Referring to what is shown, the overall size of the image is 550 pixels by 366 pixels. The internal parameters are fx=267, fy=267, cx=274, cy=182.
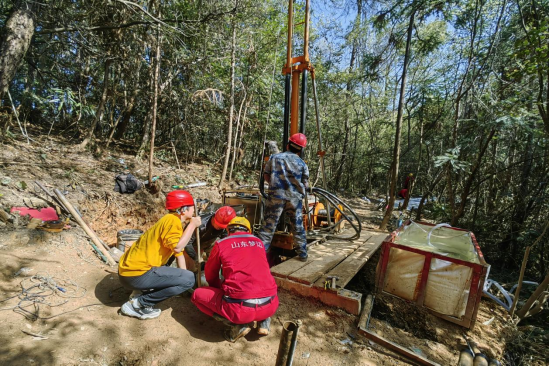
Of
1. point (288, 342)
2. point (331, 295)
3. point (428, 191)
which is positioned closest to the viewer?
point (288, 342)

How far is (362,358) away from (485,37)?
800 centimetres

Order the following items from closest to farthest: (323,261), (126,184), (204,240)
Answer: (323,261) → (204,240) → (126,184)

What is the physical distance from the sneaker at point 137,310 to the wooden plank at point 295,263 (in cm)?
133

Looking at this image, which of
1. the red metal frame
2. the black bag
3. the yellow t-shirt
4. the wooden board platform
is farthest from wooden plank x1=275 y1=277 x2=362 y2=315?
the black bag

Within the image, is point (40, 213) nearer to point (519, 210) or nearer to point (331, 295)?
point (331, 295)

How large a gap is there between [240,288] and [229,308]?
0.63 ft

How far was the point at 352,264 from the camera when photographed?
3.55 meters

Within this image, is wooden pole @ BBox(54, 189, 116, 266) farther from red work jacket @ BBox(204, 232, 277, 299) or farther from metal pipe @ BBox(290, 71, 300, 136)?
metal pipe @ BBox(290, 71, 300, 136)

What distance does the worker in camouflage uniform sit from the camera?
3.52 meters

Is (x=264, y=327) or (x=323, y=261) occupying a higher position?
(x=323, y=261)

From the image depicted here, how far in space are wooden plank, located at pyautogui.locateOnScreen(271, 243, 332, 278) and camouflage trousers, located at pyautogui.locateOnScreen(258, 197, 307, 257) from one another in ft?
0.45

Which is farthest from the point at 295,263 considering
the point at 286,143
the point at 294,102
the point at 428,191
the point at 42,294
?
the point at 428,191

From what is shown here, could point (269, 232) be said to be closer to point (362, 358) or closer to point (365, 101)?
point (362, 358)

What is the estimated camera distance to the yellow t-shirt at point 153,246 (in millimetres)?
2471
